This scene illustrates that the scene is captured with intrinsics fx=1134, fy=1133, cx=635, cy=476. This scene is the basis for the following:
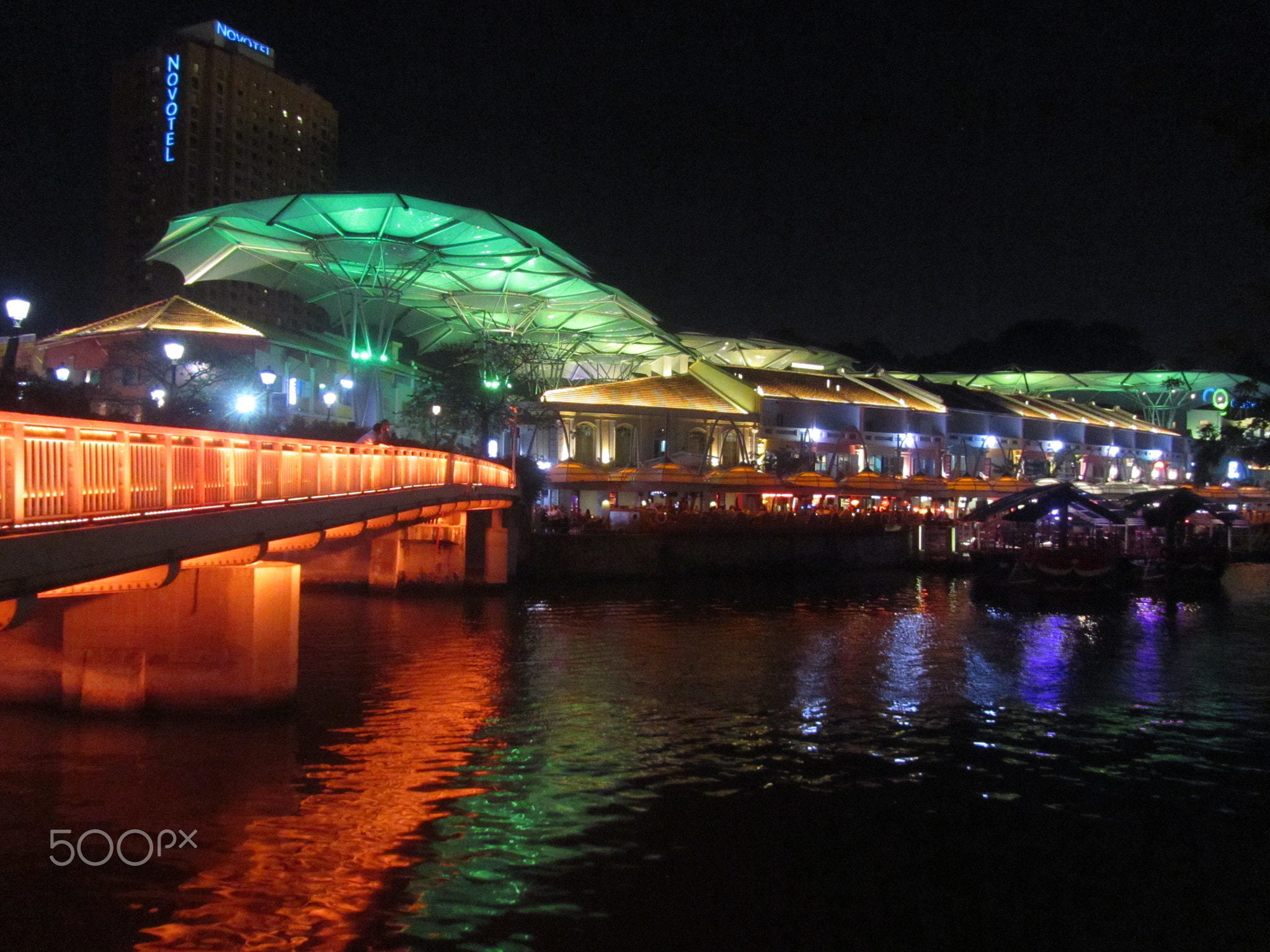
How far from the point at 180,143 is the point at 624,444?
3498 inches

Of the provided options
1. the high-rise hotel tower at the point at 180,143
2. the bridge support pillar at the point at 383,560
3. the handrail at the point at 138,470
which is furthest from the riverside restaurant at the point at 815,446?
the high-rise hotel tower at the point at 180,143

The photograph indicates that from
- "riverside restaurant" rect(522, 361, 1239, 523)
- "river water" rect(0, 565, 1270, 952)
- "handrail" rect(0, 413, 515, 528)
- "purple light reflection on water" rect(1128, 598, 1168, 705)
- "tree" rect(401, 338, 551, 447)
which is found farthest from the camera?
"riverside restaurant" rect(522, 361, 1239, 523)

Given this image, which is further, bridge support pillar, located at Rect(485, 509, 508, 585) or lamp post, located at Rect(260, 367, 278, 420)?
bridge support pillar, located at Rect(485, 509, 508, 585)

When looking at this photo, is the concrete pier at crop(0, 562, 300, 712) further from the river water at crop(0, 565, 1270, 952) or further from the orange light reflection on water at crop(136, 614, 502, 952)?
the orange light reflection on water at crop(136, 614, 502, 952)

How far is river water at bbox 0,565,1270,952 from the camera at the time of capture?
31.9ft

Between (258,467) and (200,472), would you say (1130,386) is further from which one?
(200,472)

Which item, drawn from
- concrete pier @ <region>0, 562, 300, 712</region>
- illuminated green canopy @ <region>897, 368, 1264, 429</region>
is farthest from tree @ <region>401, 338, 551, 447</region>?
illuminated green canopy @ <region>897, 368, 1264, 429</region>

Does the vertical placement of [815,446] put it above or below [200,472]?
above

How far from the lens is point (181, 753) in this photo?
46.3 ft

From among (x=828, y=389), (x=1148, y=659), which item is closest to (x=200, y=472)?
(x=1148, y=659)

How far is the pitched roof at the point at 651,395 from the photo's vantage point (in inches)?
2323

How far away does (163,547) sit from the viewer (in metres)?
11.1

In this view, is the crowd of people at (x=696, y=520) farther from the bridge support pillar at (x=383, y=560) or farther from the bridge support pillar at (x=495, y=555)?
the bridge support pillar at (x=383, y=560)

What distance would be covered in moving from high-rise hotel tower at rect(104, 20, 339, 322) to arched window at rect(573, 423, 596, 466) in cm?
7353
